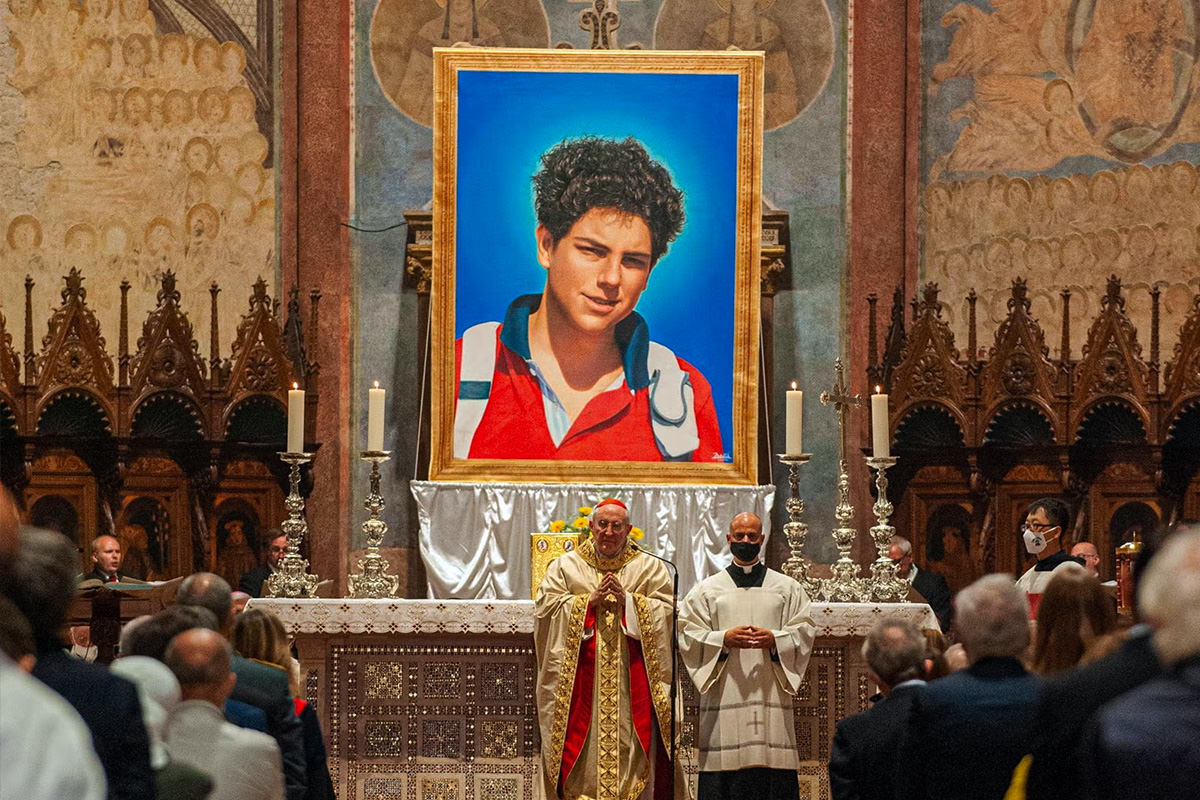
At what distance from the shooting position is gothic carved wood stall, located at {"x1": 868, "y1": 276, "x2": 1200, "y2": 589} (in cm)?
1219

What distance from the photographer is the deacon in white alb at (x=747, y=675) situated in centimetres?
866

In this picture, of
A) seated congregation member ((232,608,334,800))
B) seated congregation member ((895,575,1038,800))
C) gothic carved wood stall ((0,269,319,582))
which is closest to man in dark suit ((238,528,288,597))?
gothic carved wood stall ((0,269,319,582))

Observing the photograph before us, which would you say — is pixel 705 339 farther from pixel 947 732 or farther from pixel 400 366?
pixel 947 732

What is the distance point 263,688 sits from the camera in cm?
528

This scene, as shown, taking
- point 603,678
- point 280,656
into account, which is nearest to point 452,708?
point 603,678

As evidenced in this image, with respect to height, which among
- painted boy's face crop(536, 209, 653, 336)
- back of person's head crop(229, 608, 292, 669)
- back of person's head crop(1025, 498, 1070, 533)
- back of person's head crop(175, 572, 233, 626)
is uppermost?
painted boy's face crop(536, 209, 653, 336)

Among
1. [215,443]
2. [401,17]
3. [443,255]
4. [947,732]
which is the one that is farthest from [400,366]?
[947,732]

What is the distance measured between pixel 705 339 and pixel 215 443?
3.97m

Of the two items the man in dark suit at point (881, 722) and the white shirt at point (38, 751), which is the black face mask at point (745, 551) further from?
the white shirt at point (38, 751)

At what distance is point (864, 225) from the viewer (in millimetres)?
14281

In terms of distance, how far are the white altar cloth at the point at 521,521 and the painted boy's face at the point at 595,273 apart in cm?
147

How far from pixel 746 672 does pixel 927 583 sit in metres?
3.04

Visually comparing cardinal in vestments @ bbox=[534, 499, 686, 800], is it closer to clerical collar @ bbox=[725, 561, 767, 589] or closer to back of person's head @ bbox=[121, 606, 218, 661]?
clerical collar @ bbox=[725, 561, 767, 589]

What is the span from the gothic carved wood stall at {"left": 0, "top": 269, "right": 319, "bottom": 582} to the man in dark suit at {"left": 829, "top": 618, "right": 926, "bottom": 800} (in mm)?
8051
